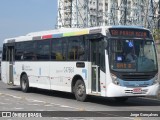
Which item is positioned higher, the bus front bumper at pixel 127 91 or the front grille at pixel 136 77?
the front grille at pixel 136 77

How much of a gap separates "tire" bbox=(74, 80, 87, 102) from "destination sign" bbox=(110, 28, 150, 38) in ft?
8.59

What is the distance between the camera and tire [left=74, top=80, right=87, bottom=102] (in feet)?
59.2

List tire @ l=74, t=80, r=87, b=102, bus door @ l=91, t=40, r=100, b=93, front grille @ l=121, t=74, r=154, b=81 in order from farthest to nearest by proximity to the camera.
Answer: tire @ l=74, t=80, r=87, b=102 < bus door @ l=91, t=40, r=100, b=93 < front grille @ l=121, t=74, r=154, b=81

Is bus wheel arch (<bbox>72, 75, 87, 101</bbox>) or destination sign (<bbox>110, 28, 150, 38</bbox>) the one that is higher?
destination sign (<bbox>110, 28, 150, 38</bbox>)

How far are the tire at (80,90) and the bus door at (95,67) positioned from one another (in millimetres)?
696

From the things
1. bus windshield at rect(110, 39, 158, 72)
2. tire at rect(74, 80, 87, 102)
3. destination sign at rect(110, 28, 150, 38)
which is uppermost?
destination sign at rect(110, 28, 150, 38)

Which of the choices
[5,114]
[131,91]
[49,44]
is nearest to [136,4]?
[49,44]

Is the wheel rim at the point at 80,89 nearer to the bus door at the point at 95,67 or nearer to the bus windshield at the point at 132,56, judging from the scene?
the bus door at the point at 95,67

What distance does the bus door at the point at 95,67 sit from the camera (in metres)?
17.2

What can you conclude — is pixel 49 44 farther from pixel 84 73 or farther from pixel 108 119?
pixel 108 119

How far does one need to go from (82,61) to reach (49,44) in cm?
358

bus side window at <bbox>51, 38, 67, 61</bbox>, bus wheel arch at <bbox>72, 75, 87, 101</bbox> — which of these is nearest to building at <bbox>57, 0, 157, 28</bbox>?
bus side window at <bbox>51, 38, 67, 61</bbox>

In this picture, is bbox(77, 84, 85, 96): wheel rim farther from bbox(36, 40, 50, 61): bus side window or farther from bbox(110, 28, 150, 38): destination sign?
bbox(36, 40, 50, 61): bus side window

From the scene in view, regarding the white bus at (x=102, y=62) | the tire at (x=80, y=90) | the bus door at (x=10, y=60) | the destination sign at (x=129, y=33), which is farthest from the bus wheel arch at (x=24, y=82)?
the destination sign at (x=129, y=33)
